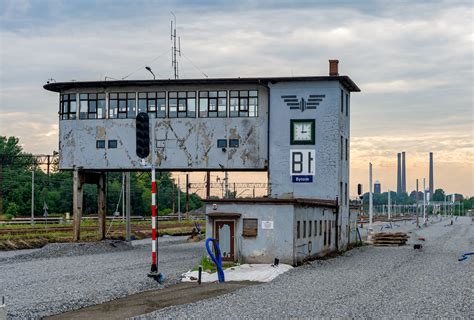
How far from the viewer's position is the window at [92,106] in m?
48.4

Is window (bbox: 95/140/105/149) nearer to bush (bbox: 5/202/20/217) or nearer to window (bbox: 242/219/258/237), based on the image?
window (bbox: 242/219/258/237)

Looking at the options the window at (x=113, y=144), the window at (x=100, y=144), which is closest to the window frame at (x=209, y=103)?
the window at (x=113, y=144)

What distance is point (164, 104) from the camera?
155ft

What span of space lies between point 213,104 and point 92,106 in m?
7.66

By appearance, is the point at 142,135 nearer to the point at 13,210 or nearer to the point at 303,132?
the point at 303,132

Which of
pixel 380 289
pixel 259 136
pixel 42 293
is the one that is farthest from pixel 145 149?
pixel 259 136

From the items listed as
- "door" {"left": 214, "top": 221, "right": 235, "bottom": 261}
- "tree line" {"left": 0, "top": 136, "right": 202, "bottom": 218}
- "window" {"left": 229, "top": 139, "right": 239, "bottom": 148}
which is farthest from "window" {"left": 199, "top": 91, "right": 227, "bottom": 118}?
"tree line" {"left": 0, "top": 136, "right": 202, "bottom": 218}

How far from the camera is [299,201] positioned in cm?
3591

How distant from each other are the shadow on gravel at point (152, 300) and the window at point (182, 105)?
2063cm

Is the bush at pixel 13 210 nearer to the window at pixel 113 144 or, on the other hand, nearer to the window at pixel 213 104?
the window at pixel 113 144

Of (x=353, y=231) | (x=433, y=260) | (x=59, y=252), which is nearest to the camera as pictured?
(x=433, y=260)

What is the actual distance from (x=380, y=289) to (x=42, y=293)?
10639mm

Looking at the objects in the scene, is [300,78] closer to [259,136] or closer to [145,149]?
[259,136]

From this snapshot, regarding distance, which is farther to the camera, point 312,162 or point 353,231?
point 353,231
